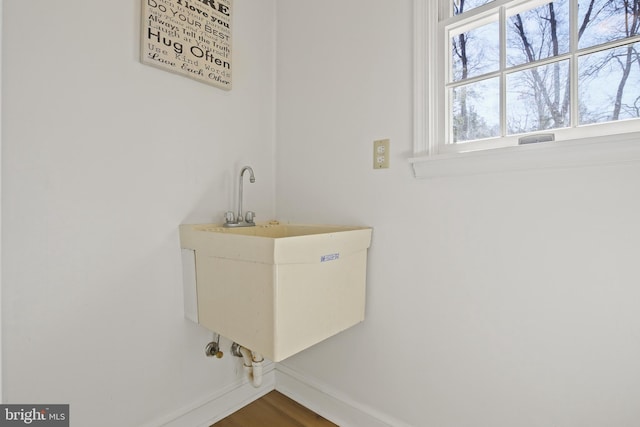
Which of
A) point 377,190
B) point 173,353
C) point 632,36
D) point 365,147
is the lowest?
point 173,353

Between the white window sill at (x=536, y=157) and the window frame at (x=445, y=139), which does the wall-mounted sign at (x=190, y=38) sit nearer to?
the window frame at (x=445, y=139)

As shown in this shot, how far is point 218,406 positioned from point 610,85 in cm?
196

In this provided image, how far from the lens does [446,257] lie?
116cm

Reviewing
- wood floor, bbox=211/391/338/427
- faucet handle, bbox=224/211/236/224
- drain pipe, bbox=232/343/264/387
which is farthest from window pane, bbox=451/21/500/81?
wood floor, bbox=211/391/338/427

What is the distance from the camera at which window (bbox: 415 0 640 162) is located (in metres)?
0.92

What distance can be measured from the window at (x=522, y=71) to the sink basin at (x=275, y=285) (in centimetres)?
57

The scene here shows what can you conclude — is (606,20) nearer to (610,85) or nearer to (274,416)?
(610,85)

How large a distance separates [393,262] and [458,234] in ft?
0.95

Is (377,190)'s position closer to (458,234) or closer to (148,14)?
(458,234)

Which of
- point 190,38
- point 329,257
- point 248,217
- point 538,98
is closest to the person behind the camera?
point 538,98

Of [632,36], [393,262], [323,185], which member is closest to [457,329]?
[393,262]

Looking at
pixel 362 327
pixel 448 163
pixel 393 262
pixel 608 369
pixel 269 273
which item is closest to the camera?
pixel 608 369

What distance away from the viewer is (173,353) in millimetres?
1346

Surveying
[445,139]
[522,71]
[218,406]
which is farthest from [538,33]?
[218,406]
